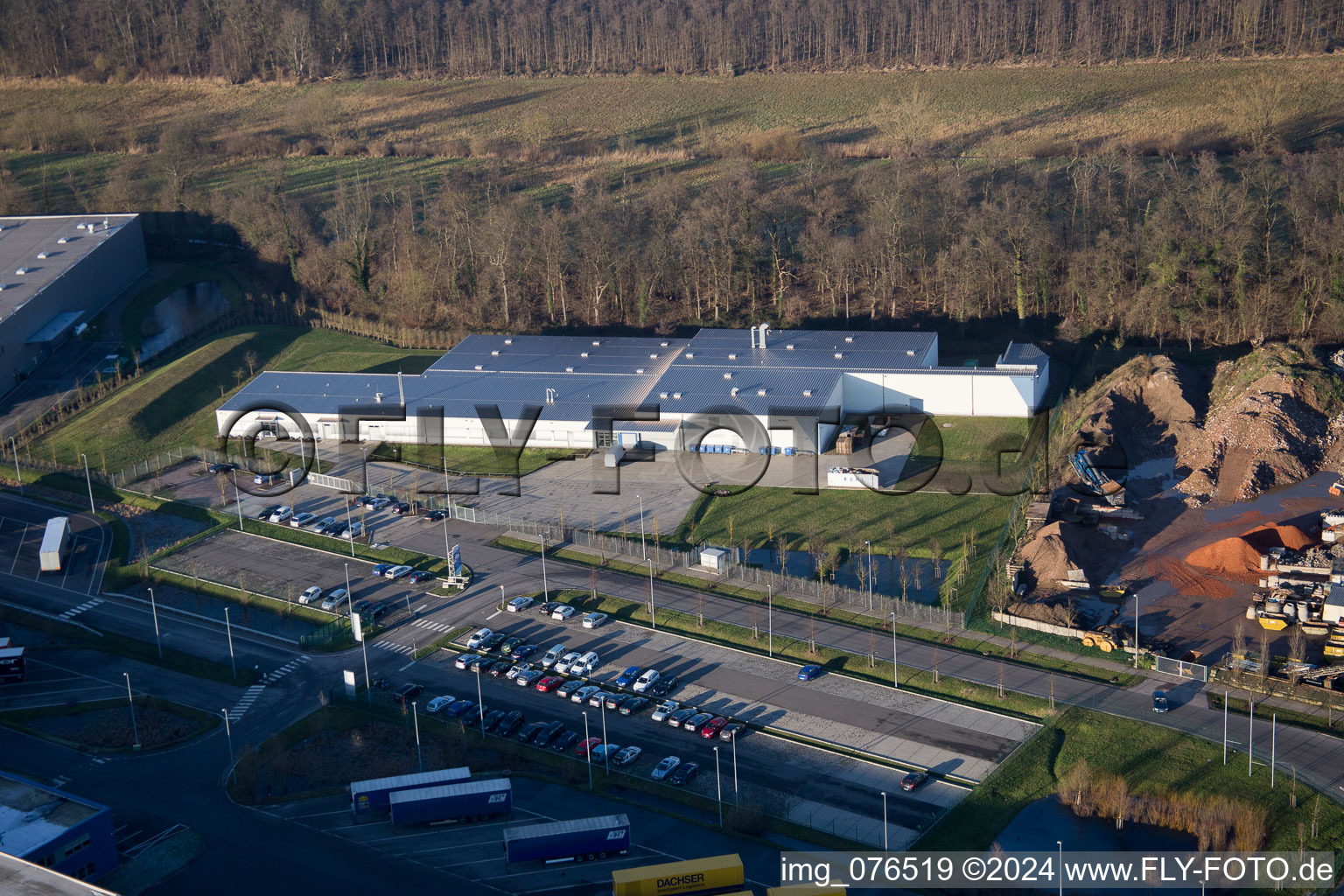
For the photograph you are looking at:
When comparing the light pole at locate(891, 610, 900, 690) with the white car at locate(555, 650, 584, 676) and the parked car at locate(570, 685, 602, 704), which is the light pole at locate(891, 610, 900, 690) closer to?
the parked car at locate(570, 685, 602, 704)

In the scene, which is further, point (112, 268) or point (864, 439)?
point (112, 268)

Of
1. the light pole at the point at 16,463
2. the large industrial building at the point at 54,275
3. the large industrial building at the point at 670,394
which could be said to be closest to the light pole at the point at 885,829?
the large industrial building at the point at 670,394

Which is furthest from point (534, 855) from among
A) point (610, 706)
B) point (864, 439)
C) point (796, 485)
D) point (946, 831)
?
point (864, 439)

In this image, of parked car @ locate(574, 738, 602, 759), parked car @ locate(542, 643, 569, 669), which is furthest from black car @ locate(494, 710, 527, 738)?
parked car @ locate(542, 643, 569, 669)

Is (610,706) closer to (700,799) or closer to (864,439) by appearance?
(700,799)

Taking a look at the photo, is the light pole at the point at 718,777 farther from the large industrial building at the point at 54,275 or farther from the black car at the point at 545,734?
the large industrial building at the point at 54,275

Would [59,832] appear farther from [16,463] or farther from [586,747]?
[16,463]
